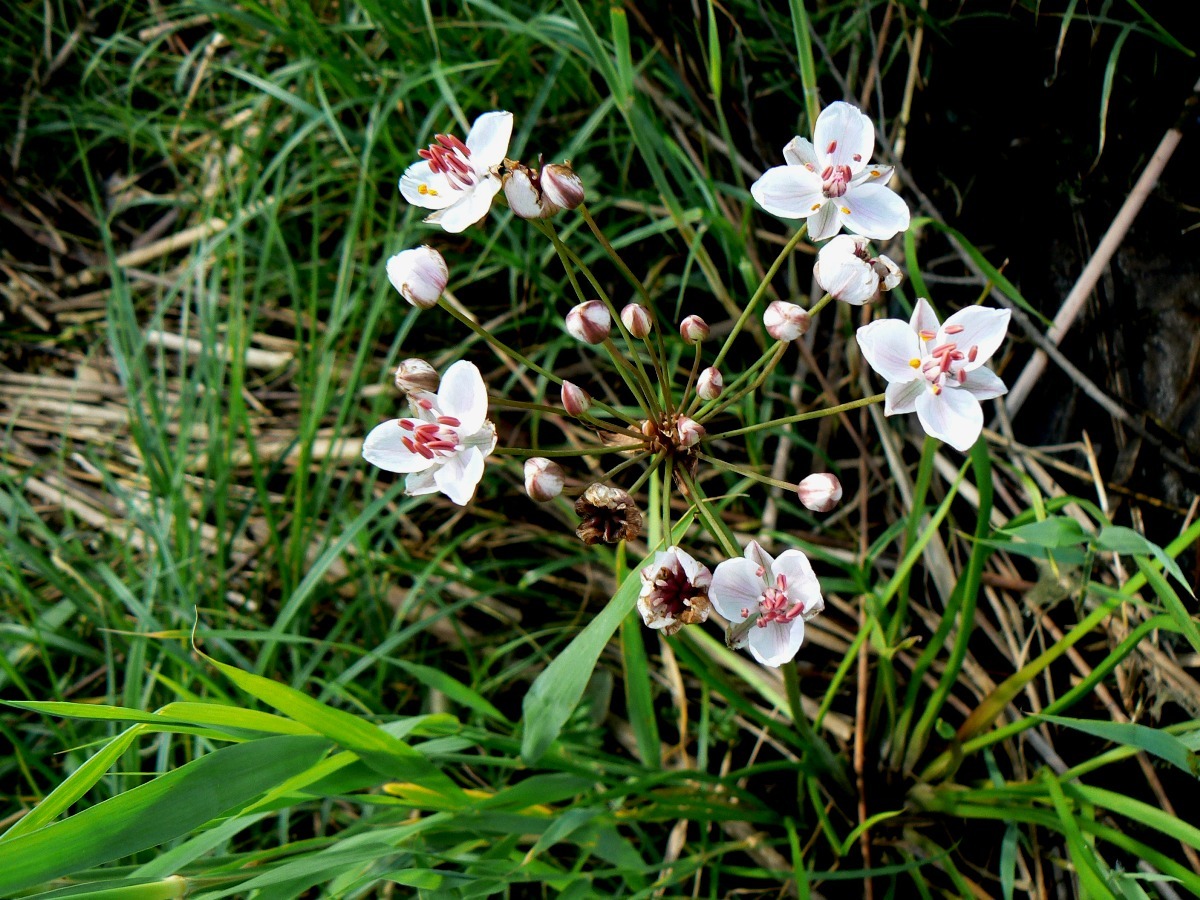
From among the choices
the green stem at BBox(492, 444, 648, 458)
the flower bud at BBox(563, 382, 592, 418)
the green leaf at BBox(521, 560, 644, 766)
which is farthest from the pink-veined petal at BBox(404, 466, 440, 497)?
the green leaf at BBox(521, 560, 644, 766)

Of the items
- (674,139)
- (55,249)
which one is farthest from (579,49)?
(55,249)

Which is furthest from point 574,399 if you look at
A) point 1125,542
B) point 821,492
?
point 1125,542

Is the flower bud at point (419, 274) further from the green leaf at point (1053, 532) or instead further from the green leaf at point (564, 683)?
the green leaf at point (1053, 532)

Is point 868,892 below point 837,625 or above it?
below

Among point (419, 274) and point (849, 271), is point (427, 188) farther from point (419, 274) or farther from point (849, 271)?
point (849, 271)

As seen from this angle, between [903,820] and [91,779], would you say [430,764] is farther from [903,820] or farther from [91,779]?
[903,820]
